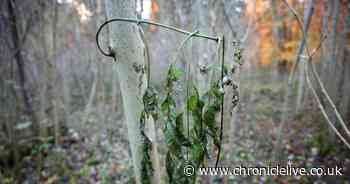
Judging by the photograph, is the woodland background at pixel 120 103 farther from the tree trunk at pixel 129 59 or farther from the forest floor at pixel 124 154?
the tree trunk at pixel 129 59

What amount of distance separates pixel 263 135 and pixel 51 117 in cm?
393

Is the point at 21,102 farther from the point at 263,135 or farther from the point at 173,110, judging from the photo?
the point at 263,135

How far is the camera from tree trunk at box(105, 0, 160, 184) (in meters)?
0.86

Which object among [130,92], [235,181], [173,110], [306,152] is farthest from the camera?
[306,152]

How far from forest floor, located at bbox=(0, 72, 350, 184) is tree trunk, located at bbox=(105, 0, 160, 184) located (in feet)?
5.15

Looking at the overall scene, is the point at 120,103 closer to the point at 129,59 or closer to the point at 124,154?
the point at 124,154

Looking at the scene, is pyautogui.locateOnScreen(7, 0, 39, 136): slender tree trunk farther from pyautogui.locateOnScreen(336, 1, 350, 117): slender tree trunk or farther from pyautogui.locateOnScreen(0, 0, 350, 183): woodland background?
pyautogui.locateOnScreen(336, 1, 350, 117): slender tree trunk

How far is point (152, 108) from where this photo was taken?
0.69m

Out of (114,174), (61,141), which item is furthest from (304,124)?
(61,141)

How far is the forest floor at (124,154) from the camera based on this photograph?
254 cm

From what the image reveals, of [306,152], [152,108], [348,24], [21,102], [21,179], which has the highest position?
[348,24]

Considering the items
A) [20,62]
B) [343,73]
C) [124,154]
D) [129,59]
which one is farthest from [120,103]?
[343,73]

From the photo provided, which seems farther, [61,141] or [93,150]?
[61,141]

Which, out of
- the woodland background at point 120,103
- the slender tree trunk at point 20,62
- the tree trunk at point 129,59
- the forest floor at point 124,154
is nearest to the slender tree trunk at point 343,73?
the woodland background at point 120,103
